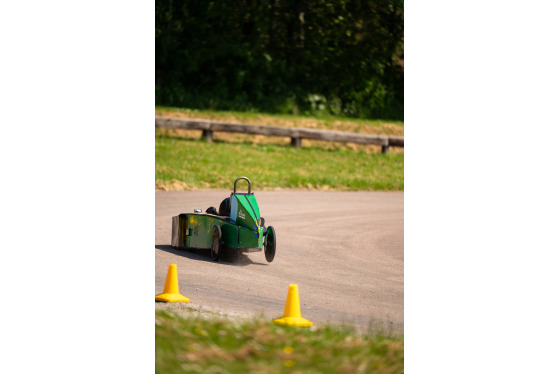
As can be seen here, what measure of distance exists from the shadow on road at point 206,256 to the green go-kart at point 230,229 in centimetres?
9

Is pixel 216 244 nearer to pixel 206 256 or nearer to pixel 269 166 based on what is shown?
pixel 206 256

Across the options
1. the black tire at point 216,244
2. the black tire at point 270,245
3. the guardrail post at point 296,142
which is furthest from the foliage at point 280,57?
the black tire at point 216,244

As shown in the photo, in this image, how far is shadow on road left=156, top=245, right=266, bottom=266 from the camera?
866cm

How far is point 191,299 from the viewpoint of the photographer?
684 centimetres

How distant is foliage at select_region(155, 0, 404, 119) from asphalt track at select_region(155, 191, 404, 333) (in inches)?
174

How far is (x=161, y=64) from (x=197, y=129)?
4.26 meters

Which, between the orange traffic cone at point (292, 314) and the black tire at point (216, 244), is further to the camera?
the black tire at point (216, 244)

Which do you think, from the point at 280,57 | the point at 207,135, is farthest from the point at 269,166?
the point at 280,57

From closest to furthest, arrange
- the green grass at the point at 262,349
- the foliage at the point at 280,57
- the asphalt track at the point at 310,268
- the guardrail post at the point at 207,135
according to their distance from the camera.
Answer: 1. the green grass at the point at 262,349
2. the asphalt track at the point at 310,268
3. the foliage at the point at 280,57
4. the guardrail post at the point at 207,135

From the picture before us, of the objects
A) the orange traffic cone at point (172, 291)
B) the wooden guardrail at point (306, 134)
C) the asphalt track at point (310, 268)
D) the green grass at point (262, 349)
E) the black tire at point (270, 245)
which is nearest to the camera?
the green grass at point (262, 349)

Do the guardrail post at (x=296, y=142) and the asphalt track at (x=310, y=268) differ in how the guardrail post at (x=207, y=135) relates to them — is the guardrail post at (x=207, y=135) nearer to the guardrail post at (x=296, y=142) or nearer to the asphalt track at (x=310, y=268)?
the guardrail post at (x=296, y=142)

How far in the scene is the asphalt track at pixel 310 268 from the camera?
271 inches

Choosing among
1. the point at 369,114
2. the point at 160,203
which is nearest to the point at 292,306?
the point at 160,203

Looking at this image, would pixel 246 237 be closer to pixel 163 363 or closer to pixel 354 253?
pixel 354 253
